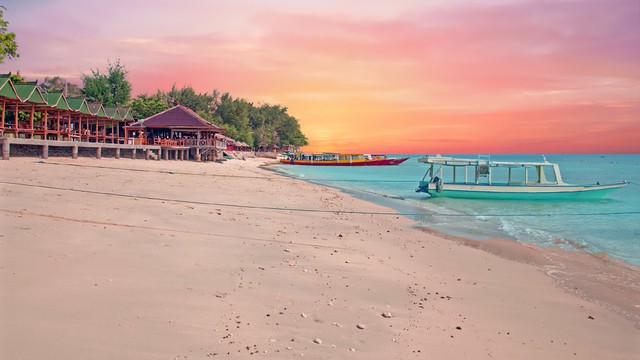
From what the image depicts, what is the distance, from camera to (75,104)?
129 ft

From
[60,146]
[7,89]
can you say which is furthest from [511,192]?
[7,89]

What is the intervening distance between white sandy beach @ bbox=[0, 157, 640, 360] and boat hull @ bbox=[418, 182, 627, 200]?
20.1 m

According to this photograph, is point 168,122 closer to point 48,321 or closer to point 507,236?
point 507,236

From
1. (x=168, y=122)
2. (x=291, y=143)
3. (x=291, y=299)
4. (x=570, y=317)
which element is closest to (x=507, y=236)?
(x=570, y=317)

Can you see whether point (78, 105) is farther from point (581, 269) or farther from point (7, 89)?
point (581, 269)

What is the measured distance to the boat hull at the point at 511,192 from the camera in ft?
104

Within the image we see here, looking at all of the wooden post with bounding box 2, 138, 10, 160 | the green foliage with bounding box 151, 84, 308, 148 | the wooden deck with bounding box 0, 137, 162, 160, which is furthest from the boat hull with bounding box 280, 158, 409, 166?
the wooden post with bounding box 2, 138, 10, 160

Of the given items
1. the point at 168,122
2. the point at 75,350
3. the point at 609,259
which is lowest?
the point at 609,259

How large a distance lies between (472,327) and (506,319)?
0.99m

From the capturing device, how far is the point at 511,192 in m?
31.8

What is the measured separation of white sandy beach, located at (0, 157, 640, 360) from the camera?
516 centimetres

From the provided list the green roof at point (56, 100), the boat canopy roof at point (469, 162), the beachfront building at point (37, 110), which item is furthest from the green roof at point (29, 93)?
the boat canopy roof at point (469, 162)

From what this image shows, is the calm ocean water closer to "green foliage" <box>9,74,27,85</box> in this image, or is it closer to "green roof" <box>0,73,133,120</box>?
"green roof" <box>0,73,133,120</box>

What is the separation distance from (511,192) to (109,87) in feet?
217
